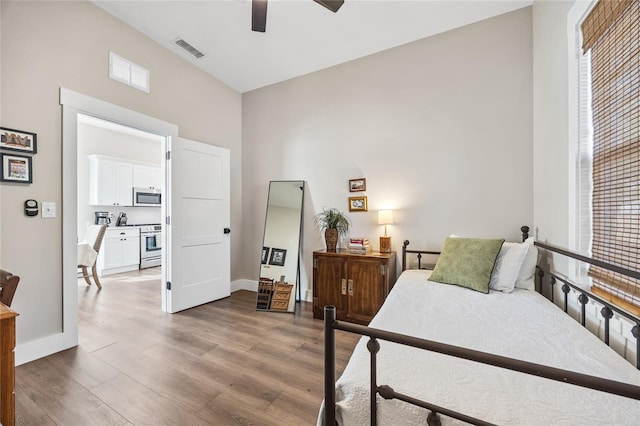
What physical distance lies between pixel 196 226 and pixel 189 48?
2218 millimetres

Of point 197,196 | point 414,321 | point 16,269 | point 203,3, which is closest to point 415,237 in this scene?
point 414,321

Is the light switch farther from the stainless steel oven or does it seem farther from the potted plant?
the stainless steel oven

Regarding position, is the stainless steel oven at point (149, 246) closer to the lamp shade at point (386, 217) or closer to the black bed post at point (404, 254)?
the lamp shade at point (386, 217)

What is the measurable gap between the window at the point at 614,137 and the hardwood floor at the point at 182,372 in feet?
6.11

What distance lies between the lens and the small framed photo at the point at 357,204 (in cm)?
329

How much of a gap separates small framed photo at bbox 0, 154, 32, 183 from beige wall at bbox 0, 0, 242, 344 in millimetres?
54

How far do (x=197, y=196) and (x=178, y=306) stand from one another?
1.40 meters

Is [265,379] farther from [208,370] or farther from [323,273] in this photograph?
[323,273]

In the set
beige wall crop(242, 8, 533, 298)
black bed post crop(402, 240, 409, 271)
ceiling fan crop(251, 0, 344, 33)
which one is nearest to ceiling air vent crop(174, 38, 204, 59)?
beige wall crop(242, 8, 533, 298)

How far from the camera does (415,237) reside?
3.01m

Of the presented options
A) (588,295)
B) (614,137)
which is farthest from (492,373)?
(614,137)

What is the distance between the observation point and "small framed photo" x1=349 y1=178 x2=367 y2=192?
3311mm

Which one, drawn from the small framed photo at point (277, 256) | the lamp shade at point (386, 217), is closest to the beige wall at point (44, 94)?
the small framed photo at point (277, 256)

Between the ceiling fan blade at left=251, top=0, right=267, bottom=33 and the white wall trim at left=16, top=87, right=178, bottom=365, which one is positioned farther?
the white wall trim at left=16, top=87, right=178, bottom=365
